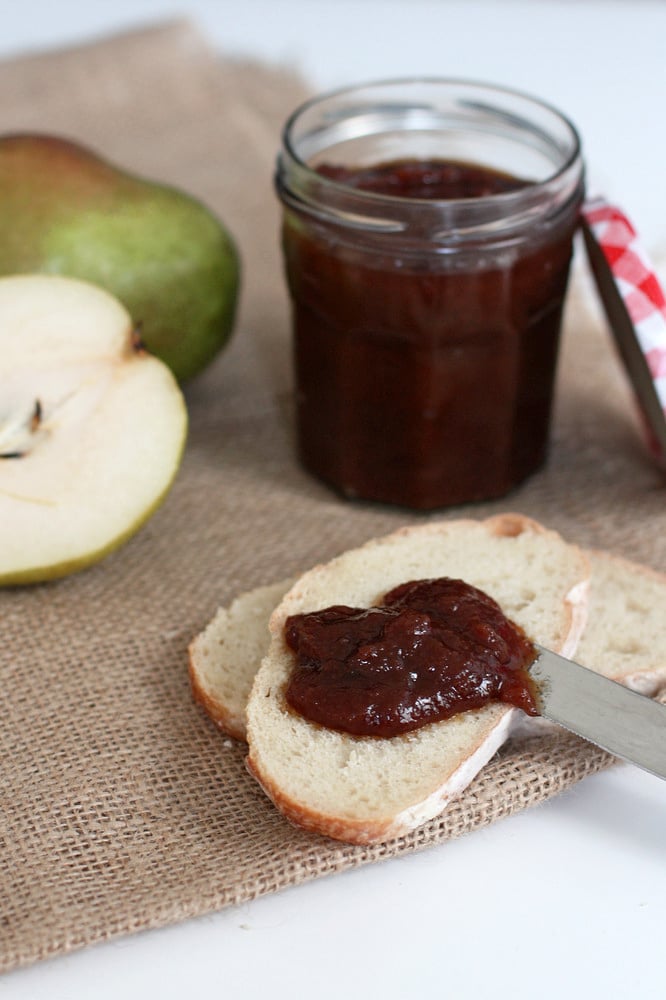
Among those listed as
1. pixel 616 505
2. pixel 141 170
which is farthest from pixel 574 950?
pixel 141 170

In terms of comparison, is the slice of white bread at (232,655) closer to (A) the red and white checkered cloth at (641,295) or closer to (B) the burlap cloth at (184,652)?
(B) the burlap cloth at (184,652)

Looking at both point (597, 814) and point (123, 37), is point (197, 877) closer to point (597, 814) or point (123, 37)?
point (597, 814)

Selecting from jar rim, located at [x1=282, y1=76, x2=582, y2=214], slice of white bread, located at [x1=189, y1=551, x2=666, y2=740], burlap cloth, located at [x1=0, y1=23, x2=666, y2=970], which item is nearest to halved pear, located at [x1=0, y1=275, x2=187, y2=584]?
burlap cloth, located at [x1=0, y1=23, x2=666, y2=970]

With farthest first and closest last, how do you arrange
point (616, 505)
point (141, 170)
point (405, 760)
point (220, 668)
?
point (141, 170) → point (616, 505) → point (220, 668) → point (405, 760)

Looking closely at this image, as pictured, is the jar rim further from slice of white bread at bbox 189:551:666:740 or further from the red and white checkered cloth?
slice of white bread at bbox 189:551:666:740

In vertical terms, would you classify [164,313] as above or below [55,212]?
below

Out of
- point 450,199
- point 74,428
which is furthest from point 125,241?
point 450,199

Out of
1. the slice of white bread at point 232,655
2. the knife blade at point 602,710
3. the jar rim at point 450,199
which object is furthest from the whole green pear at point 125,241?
the knife blade at point 602,710

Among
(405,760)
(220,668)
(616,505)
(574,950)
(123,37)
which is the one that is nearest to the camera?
(574,950)
